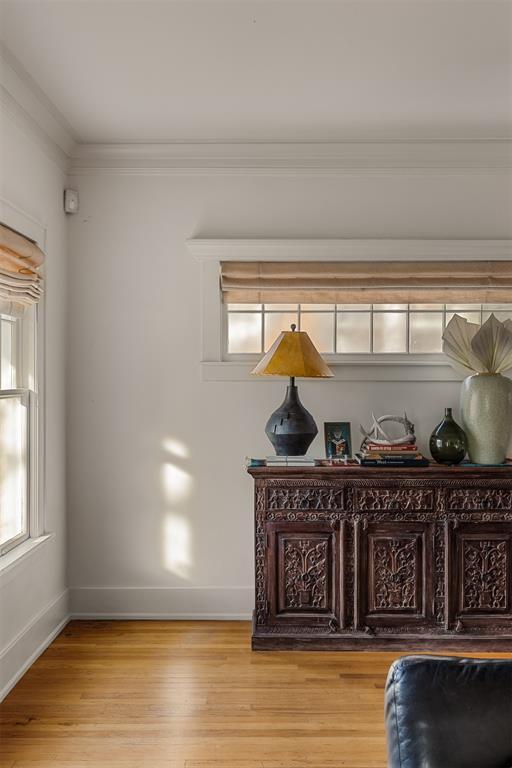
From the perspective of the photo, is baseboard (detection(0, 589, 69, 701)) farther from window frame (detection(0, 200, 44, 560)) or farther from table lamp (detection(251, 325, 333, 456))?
table lamp (detection(251, 325, 333, 456))

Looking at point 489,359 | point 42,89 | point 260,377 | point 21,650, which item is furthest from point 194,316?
point 21,650

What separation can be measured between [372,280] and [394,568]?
1.69m

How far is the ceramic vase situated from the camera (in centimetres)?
356

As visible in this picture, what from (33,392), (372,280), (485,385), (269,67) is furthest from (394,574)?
(269,67)

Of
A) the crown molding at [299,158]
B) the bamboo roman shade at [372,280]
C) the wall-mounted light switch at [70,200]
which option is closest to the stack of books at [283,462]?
the bamboo roman shade at [372,280]

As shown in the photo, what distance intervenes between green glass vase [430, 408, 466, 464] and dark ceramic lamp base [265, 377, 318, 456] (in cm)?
69

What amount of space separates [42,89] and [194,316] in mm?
1465

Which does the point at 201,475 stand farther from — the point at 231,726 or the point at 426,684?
the point at 426,684

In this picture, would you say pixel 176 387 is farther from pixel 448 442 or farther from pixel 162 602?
pixel 448 442

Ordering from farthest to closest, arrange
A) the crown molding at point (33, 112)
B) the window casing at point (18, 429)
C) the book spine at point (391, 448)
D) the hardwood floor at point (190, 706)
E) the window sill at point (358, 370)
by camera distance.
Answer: the window sill at point (358, 370) < the book spine at point (391, 448) < the window casing at point (18, 429) < the crown molding at point (33, 112) < the hardwood floor at point (190, 706)

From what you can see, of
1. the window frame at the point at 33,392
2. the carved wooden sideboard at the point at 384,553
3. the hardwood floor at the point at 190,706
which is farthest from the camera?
the carved wooden sideboard at the point at 384,553

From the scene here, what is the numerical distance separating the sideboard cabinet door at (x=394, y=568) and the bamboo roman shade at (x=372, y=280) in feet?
4.54

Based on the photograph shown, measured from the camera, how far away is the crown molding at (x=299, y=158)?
3.84 m

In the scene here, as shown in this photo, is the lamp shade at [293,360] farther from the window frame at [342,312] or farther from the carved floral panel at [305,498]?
the carved floral panel at [305,498]
